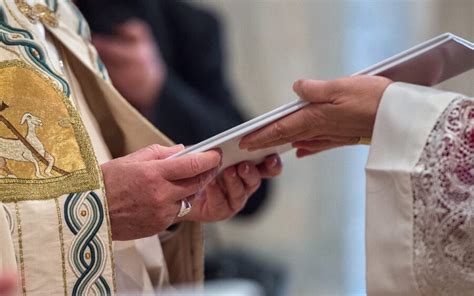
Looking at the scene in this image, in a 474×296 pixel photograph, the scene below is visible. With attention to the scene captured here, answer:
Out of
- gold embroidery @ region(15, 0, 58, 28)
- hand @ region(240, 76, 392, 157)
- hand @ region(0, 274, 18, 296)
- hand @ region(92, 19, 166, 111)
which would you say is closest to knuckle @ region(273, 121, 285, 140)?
hand @ region(240, 76, 392, 157)

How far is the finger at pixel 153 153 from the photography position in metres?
1.13

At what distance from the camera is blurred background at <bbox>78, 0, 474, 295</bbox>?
2.74 metres

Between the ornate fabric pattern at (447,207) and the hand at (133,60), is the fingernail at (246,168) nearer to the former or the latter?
the ornate fabric pattern at (447,207)

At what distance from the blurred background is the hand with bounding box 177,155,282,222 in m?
1.26

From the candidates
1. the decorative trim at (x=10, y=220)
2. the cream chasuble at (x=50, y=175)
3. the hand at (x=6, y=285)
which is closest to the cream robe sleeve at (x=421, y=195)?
the cream chasuble at (x=50, y=175)

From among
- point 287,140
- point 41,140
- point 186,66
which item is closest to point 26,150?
point 41,140

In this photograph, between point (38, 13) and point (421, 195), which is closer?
point (421, 195)

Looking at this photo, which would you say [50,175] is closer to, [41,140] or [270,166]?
[41,140]

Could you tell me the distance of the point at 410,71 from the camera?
1.27 meters

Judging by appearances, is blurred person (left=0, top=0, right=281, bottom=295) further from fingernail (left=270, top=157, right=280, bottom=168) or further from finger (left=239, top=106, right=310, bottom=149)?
fingernail (left=270, top=157, right=280, bottom=168)

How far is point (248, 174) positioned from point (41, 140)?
1.15 ft

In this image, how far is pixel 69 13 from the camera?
1371mm

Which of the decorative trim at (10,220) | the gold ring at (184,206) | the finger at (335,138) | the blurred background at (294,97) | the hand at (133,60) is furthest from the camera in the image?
the blurred background at (294,97)

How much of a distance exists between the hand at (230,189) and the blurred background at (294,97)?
49.5 inches
